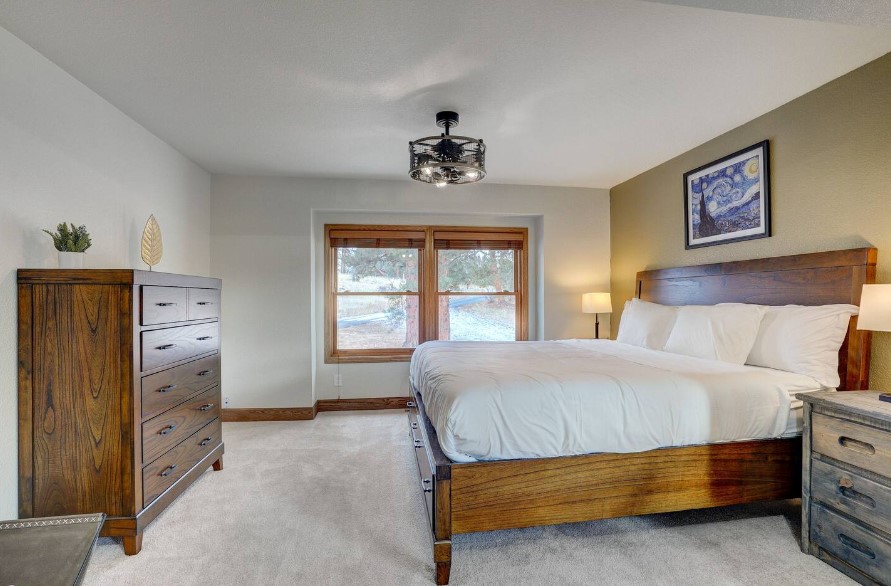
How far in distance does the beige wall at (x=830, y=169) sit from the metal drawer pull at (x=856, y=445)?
659 mm

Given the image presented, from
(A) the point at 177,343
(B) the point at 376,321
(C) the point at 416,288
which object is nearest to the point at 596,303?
(C) the point at 416,288

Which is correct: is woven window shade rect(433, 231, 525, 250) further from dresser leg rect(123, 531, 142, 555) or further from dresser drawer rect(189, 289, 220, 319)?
dresser leg rect(123, 531, 142, 555)

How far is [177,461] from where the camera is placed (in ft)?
7.66

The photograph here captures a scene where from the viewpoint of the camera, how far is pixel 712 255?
10.7 feet

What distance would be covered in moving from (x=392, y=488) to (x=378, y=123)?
243 cm

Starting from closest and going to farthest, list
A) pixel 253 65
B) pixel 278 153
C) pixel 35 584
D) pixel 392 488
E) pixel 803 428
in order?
pixel 35 584 → pixel 803 428 → pixel 253 65 → pixel 392 488 → pixel 278 153

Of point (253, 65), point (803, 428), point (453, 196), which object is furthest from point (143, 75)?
point (803, 428)

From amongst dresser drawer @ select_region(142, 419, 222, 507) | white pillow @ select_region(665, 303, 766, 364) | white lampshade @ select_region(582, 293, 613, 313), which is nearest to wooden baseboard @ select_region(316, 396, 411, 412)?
dresser drawer @ select_region(142, 419, 222, 507)

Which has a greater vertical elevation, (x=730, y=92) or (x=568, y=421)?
(x=730, y=92)

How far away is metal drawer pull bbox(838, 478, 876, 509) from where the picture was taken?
5.59ft

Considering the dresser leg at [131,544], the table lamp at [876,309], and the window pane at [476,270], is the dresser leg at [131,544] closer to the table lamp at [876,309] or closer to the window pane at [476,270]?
the window pane at [476,270]

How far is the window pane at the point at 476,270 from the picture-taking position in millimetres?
4693

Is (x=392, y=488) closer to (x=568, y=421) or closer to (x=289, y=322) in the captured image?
(x=568, y=421)

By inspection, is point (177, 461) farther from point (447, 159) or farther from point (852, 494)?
point (852, 494)
